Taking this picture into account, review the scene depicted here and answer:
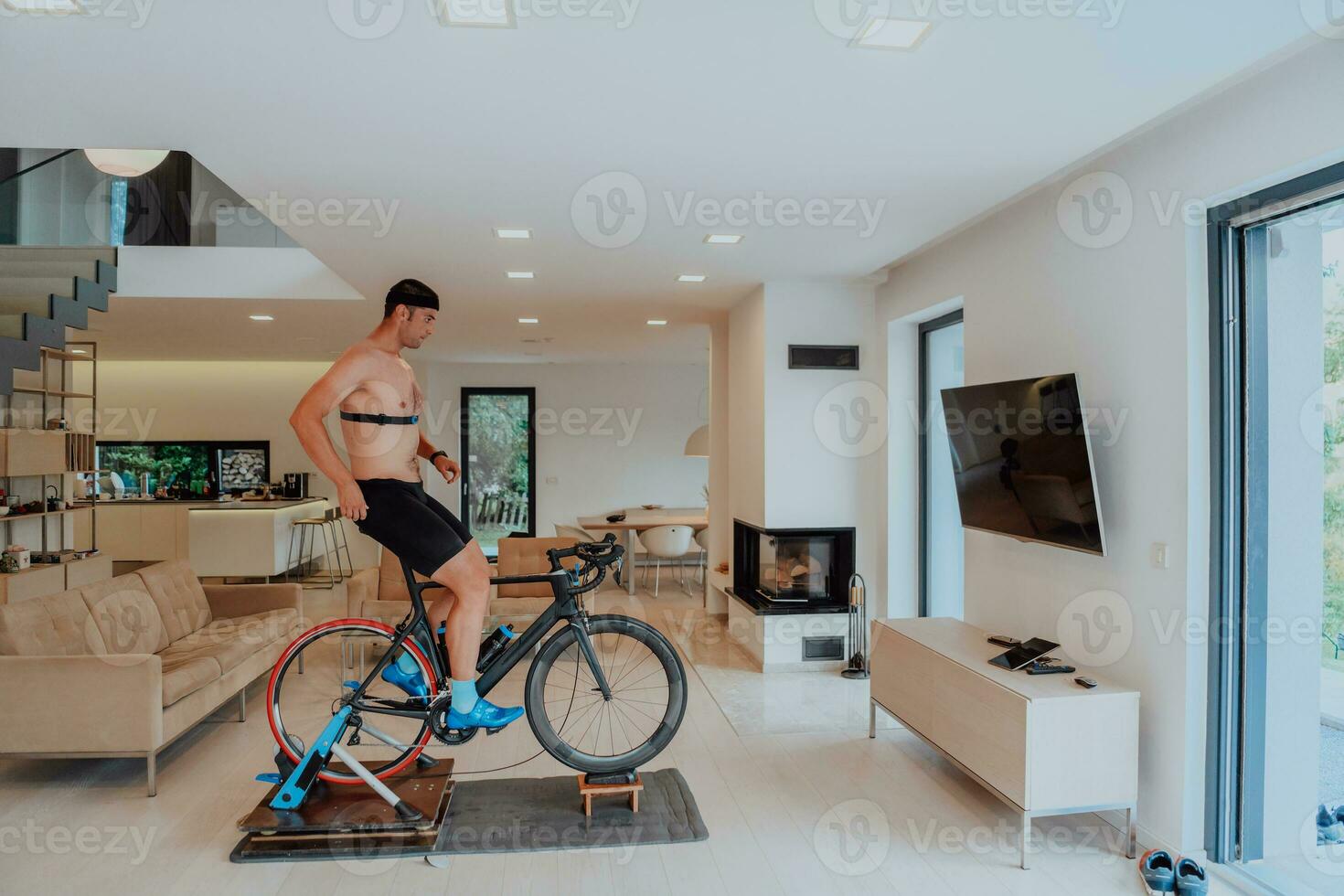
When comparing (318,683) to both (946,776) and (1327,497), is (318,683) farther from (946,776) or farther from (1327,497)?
(1327,497)

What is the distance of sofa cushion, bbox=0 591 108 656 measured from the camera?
143 inches

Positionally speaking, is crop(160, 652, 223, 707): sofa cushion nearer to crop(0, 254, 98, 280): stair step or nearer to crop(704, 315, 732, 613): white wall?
crop(0, 254, 98, 280): stair step

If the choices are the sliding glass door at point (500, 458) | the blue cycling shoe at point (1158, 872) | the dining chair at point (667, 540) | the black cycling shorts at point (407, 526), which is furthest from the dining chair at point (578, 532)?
the blue cycling shoe at point (1158, 872)

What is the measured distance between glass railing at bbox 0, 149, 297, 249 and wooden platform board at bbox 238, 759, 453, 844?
4009 millimetres

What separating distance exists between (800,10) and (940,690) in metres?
2.63

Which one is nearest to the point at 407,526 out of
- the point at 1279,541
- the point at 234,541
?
the point at 1279,541

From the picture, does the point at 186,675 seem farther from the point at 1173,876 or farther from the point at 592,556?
the point at 1173,876

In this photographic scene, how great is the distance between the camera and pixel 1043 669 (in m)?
3.30

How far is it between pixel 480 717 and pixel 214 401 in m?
9.70

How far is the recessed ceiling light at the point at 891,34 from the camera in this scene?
7.45 ft

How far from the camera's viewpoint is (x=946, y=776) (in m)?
3.82

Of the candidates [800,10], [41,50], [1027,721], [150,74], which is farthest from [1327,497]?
[41,50]

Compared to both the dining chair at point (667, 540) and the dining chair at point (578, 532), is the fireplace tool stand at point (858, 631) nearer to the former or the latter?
the dining chair at point (667, 540)

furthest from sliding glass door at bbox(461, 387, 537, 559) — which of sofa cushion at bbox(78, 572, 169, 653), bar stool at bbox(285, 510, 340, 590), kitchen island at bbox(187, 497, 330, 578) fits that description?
sofa cushion at bbox(78, 572, 169, 653)
